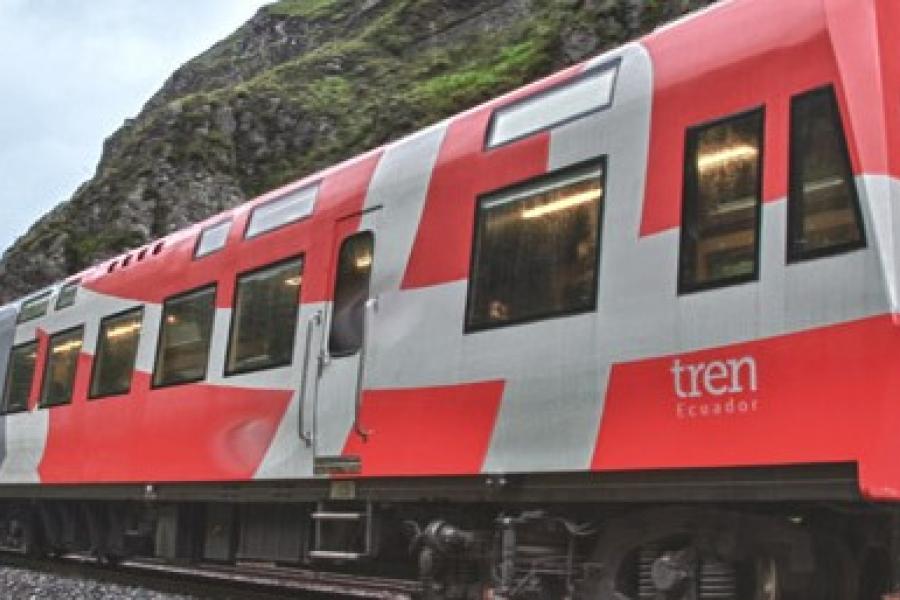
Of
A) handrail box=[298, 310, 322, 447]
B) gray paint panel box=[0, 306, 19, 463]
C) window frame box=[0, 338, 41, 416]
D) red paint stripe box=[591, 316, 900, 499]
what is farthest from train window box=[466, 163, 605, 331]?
gray paint panel box=[0, 306, 19, 463]

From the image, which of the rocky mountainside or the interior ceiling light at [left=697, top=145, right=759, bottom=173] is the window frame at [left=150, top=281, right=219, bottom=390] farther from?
the rocky mountainside

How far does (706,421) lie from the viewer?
5309 mm

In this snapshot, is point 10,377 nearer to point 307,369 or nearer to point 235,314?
point 235,314

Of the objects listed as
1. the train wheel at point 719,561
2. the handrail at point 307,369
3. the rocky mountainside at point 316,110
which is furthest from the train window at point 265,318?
the rocky mountainside at point 316,110

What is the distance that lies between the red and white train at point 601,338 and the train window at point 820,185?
0.5 inches

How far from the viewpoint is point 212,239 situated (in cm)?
1020

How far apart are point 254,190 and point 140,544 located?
69.8 ft

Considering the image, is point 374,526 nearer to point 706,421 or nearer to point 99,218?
point 706,421

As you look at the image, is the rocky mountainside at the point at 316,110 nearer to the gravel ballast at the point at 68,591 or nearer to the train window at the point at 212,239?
the train window at the point at 212,239

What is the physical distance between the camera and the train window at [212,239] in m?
10.0

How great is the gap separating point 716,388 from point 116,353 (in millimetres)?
7488

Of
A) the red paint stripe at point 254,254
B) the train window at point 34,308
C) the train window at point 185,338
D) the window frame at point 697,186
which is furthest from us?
→ the train window at point 34,308

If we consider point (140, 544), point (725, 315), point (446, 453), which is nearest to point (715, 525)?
point (725, 315)

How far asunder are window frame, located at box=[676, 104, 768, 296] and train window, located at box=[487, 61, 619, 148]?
2.42ft
